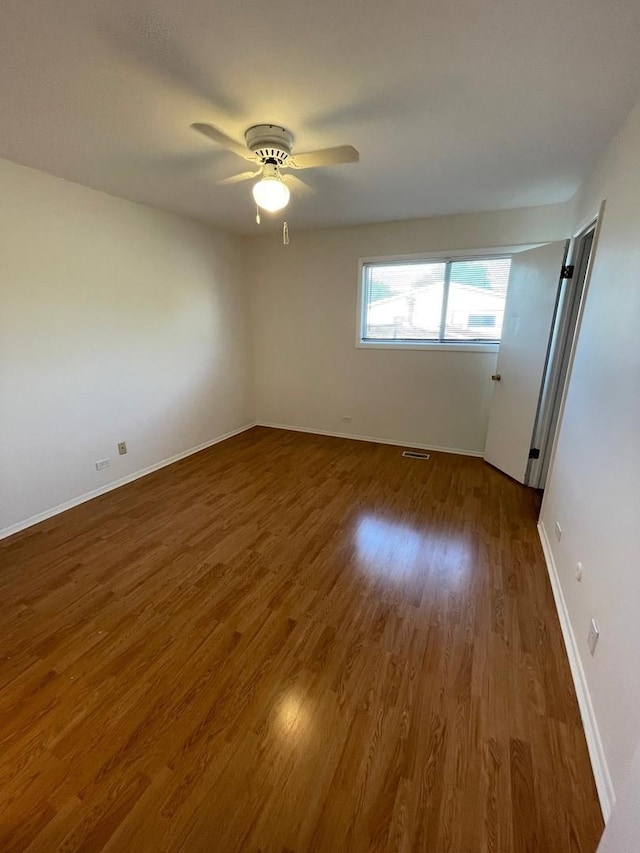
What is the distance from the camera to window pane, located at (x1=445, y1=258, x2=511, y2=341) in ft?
11.5

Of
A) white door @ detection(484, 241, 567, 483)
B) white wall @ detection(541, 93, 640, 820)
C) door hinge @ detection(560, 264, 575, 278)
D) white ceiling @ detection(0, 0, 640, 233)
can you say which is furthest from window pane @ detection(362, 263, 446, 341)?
white wall @ detection(541, 93, 640, 820)

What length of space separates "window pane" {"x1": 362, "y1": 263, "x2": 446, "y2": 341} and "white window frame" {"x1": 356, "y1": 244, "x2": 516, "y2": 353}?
2.1 inches

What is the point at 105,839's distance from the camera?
1.03 meters

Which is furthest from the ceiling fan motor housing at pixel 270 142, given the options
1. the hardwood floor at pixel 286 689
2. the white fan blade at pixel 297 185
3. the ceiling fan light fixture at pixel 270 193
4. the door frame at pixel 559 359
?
the hardwood floor at pixel 286 689

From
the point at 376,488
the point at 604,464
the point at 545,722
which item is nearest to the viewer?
the point at 545,722

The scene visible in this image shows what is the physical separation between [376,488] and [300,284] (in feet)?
8.70

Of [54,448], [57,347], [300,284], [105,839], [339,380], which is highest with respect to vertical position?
[300,284]

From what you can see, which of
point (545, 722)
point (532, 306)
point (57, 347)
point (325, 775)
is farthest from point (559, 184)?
point (57, 347)

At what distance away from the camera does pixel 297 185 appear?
2629 millimetres

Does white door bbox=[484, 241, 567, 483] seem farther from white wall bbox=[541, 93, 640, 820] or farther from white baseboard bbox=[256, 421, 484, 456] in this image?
A: white wall bbox=[541, 93, 640, 820]

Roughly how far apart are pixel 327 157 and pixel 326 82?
1.11 ft

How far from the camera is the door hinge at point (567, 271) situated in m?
2.70

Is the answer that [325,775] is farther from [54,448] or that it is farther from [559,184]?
[559,184]

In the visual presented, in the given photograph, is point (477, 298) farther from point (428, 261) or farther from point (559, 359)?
point (559, 359)
